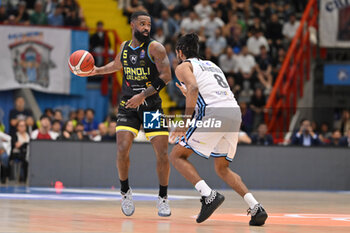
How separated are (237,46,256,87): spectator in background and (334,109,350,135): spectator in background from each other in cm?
316

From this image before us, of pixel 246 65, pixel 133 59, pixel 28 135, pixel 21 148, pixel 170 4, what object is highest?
pixel 170 4

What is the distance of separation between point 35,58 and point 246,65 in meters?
5.93

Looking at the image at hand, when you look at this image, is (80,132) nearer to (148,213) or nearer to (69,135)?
(69,135)

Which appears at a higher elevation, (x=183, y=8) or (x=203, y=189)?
(x=183, y=8)

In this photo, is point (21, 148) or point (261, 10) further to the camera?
point (261, 10)

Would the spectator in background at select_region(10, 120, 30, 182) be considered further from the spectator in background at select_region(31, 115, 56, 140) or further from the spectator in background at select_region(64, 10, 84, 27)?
the spectator in background at select_region(64, 10, 84, 27)

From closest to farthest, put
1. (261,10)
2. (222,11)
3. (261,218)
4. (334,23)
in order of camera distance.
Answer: (261,218) → (334,23) → (222,11) → (261,10)

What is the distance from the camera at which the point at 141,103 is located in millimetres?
9242

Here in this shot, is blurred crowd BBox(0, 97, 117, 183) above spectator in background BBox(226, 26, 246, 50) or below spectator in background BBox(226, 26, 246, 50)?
below

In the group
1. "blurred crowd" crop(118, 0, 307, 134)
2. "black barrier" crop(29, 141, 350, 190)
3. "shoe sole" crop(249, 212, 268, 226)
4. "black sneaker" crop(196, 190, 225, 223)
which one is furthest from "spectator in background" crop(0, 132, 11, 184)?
"shoe sole" crop(249, 212, 268, 226)

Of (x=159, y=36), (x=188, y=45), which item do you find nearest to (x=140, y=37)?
(x=188, y=45)

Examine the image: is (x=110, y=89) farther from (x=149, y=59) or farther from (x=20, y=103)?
(x=149, y=59)

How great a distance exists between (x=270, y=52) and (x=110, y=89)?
498 centimetres

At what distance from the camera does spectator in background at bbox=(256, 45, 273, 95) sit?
68.0ft
